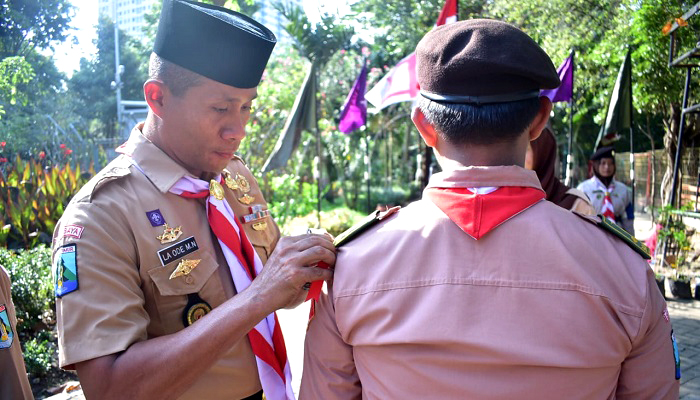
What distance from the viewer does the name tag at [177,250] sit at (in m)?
1.56

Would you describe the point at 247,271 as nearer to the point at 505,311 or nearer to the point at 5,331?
the point at 5,331

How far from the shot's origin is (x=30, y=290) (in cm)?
418

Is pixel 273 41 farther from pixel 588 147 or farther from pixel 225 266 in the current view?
pixel 588 147

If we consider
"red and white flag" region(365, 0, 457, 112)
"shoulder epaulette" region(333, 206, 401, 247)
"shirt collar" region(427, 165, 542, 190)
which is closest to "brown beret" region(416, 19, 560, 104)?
"shirt collar" region(427, 165, 542, 190)

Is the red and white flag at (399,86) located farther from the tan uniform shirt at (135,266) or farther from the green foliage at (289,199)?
the tan uniform shirt at (135,266)

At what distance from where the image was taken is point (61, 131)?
457 centimetres

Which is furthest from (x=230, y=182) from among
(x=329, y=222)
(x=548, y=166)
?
(x=329, y=222)

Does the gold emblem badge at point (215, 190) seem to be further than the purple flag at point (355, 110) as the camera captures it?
No

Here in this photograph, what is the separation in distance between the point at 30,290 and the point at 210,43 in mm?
3438

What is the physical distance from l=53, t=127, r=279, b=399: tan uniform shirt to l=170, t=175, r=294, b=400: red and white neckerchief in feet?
0.10

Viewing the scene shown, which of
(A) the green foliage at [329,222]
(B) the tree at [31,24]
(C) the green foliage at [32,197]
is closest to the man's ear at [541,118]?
(B) the tree at [31,24]

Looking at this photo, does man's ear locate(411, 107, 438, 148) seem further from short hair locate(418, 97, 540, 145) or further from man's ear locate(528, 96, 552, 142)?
man's ear locate(528, 96, 552, 142)

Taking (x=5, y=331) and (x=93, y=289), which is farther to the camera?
(x=5, y=331)

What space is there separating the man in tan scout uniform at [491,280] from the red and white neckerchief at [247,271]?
443mm
